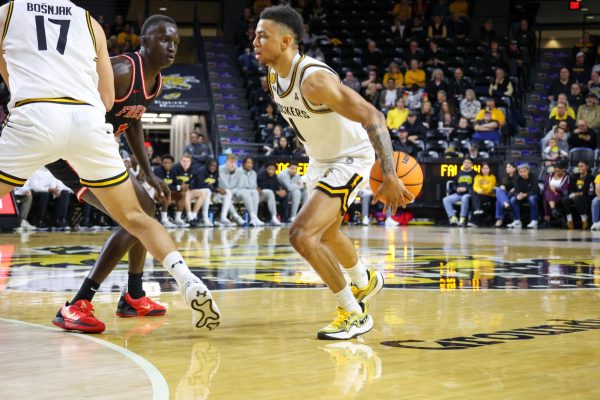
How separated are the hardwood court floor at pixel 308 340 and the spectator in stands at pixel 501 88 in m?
13.2

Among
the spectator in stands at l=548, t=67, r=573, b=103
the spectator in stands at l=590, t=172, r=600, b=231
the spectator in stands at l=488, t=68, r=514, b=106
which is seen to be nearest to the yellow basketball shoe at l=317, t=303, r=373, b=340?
the spectator in stands at l=590, t=172, r=600, b=231

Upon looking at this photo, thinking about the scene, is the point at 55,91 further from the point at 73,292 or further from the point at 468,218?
the point at 468,218

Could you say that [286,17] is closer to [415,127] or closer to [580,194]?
[580,194]

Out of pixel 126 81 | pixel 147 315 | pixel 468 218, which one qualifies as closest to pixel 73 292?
pixel 147 315

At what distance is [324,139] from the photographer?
5.35 meters

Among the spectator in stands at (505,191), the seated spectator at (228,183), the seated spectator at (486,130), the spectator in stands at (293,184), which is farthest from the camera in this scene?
the seated spectator at (486,130)

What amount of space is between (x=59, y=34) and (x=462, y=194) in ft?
50.3

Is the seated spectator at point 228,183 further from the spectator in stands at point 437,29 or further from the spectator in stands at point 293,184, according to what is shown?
the spectator in stands at point 437,29

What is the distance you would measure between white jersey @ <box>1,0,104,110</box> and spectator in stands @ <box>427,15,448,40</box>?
20.5 meters

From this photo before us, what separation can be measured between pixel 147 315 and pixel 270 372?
194 centimetres

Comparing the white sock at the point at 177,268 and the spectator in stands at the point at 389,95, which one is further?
the spectator in stands at the point at 389,95

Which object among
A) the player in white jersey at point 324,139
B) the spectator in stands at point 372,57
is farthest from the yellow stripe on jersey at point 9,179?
the spectator in stands at point 372,57

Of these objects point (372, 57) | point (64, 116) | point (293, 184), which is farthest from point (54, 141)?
point (372, 57)

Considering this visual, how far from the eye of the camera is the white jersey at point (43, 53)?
459 centimetres
